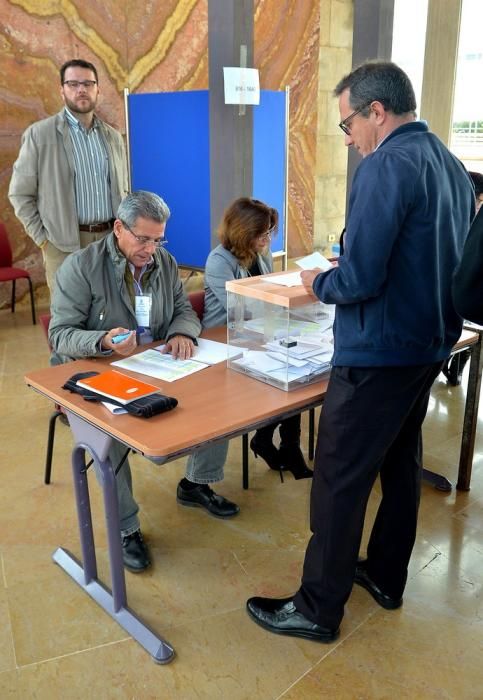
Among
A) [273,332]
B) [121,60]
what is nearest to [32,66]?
[121,60]

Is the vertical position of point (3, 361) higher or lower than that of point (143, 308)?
lower

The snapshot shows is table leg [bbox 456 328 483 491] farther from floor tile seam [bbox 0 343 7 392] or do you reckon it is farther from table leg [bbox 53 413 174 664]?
floor tile seam [bbox 0 343 7 392]

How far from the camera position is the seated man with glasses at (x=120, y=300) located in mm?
2238

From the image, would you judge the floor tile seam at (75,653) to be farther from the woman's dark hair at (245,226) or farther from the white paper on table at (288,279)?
the woman's dark hair at (245,226)

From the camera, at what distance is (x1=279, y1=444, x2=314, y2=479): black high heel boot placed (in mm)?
2906

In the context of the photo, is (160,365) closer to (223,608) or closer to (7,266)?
(223,608)

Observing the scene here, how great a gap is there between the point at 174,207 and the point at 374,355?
401 centimetres

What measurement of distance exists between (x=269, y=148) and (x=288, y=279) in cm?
346

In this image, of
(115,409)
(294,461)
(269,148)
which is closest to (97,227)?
(269,148)

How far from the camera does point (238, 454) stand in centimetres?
315

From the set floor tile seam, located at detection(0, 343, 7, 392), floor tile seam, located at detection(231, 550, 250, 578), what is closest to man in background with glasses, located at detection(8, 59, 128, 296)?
floor tile seam, located at detection(0, 343, 7, 392)

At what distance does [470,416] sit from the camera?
2744mm

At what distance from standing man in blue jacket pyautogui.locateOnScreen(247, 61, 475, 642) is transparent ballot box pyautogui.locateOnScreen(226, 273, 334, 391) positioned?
9.7 inches

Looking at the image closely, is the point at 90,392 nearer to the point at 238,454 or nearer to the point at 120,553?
the point at 120,553
